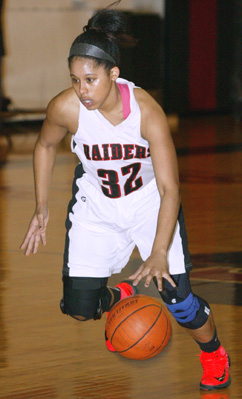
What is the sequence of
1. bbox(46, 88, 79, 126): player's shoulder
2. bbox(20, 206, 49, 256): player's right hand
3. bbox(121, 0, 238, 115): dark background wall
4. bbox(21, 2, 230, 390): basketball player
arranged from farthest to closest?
1. bbox(121, 0, 238, 115): dark background wall
2. bbox(20, 206, 49, 256): player's right hand
3. bbox(46, 88, 79, 126): player's shoulder
4. bbox(21, 2, 230, 390): basketball player

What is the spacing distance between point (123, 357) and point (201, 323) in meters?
0.59

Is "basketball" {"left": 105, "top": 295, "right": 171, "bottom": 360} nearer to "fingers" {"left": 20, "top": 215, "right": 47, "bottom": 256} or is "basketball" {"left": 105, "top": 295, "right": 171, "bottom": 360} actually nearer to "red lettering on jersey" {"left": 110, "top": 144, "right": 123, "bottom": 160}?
"fingers" {"left": 20, "top": 215, "right": 47, "bottom": 256}

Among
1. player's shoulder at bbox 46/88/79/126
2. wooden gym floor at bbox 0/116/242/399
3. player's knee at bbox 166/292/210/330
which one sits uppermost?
player's shoulder at bbox 46/88/79/126

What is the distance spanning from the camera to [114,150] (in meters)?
3.68

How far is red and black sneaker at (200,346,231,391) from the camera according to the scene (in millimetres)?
3625

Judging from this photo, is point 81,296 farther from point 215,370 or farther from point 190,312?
point 215,370

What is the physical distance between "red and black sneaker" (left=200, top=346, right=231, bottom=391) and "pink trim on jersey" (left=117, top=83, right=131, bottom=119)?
3.63 feet

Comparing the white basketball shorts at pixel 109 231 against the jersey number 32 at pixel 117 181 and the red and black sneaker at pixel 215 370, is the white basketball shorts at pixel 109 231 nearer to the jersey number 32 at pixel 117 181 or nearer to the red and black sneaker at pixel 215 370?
the jersey number 32 at pixel 117 181

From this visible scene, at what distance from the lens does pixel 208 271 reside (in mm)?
5816

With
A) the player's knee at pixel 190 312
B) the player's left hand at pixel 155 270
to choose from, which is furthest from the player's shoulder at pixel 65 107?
the player's knee at pixel 190 312

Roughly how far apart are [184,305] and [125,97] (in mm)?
932

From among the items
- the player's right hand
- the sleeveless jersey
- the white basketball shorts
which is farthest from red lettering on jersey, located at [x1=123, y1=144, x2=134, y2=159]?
the player's right hand

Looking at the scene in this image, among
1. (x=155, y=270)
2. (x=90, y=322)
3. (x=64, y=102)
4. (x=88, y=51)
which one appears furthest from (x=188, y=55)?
(x=155, y=270)

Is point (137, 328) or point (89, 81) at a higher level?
point (89, 81)
